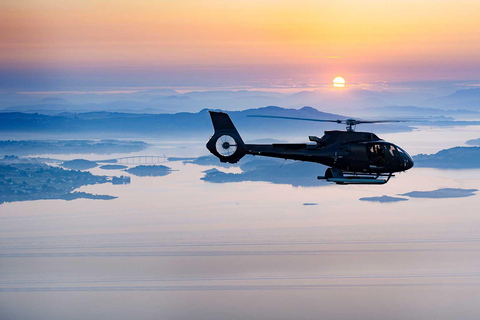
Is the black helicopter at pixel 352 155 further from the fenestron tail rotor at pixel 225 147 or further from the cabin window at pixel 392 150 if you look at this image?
the fenestron tail rotor at pixel 225 147

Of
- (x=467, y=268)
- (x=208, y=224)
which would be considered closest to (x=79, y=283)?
(x=208, y=224)

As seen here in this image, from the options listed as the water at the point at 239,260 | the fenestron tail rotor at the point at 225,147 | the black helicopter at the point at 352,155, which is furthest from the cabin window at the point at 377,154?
the water at the point at 239,260

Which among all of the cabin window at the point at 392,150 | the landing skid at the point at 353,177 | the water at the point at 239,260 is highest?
the cabin window at the point at 392,150

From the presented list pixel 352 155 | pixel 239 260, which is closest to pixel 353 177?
pixel 352 155

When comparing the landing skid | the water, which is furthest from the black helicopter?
the water

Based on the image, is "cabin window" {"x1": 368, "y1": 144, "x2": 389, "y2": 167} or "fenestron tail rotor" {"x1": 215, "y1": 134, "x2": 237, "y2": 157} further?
"fenestron tail rotor" {"x1": 215, "y1": 134, "x2": 237, "y2": 157}

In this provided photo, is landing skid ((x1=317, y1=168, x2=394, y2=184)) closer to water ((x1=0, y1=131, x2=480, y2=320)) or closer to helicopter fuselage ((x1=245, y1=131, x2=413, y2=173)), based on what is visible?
helicopter fuselage ((x1=245, y1=131, x2=413, y2=173))
